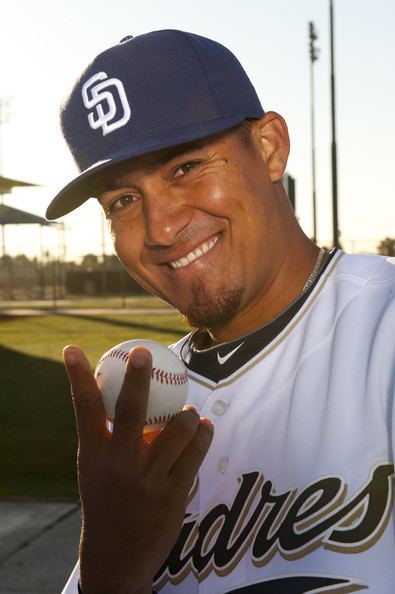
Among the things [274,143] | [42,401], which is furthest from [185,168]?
[42,401]

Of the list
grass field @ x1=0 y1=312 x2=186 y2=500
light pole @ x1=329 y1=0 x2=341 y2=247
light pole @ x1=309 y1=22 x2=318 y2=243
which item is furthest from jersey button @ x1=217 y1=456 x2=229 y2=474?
light pole @ x1=309 y1=22 x2=318 y2=243

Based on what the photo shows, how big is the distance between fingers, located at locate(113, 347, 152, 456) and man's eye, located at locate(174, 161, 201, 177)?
630mm

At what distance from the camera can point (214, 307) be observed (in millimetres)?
2236

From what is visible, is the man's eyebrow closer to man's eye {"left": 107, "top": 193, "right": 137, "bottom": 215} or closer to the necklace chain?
man's eye {"left": 107, "top": 193, "right": 137, "bottom": 215}

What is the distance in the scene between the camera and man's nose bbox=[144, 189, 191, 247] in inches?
84.8

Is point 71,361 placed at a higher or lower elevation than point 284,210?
lower

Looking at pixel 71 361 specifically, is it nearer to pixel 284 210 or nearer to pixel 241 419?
pixel 241 419

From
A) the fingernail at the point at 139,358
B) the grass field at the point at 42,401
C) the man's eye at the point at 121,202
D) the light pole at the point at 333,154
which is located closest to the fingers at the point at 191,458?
the fingernail at the point at 139,358

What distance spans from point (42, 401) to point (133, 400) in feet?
33.4

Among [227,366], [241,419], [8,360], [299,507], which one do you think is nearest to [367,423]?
[299,507]

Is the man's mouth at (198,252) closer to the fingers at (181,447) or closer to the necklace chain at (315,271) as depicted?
the necklace chain at (315,271)

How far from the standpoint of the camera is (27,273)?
5884 cm

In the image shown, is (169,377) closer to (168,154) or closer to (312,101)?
(168,154)

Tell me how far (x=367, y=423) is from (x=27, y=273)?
2292 inches
